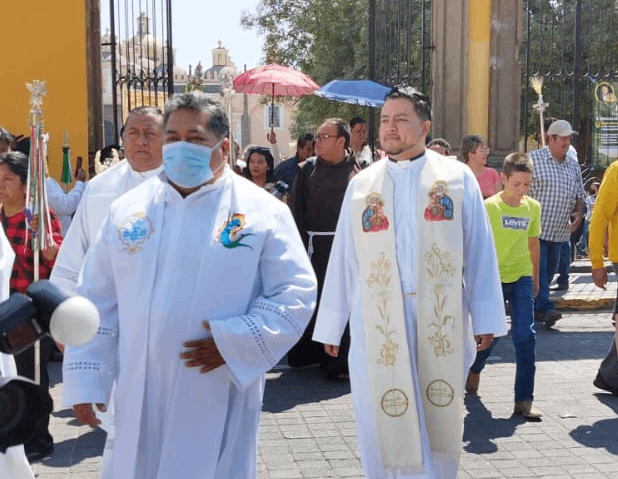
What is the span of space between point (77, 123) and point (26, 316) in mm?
10668

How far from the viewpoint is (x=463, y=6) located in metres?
12.8

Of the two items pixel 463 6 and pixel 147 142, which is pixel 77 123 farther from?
pixel 147 142

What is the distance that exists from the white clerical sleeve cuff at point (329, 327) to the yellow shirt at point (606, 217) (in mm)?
2584

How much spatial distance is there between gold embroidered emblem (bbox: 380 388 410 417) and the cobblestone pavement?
0.89m

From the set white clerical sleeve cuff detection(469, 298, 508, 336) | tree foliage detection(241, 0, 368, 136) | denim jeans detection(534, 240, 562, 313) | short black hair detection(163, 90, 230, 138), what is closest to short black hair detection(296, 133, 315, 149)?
denim jeans detection(534, 240, 562, 313)

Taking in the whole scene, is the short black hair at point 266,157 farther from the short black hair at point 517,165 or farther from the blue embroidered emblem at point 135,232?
the blue embroidered emblem at point 135,232

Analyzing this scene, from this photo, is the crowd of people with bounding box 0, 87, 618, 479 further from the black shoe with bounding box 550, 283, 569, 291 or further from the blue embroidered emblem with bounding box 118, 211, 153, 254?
the black shoe with bounding box 550, 283, 569, 291

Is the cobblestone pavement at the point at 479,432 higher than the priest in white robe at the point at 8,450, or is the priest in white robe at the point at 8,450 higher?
the priest in white robe at the point at 8,450

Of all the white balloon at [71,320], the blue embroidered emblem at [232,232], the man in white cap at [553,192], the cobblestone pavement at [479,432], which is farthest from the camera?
the man in white cap at [553,192]

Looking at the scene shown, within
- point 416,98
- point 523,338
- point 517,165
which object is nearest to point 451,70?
point 517,165

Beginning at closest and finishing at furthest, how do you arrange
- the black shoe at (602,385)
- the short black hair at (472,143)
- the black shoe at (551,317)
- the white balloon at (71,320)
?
the white balloon at (71,320) < the black shoe at (602,385) < the short black hair at (472,143) < the black shoe at (551,317)

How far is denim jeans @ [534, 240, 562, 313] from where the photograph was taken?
33.4 ft

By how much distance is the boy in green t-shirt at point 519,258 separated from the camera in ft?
22.5

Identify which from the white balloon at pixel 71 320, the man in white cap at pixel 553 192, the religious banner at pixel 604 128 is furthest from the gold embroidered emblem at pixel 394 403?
the religious banner at pixel 604 128
